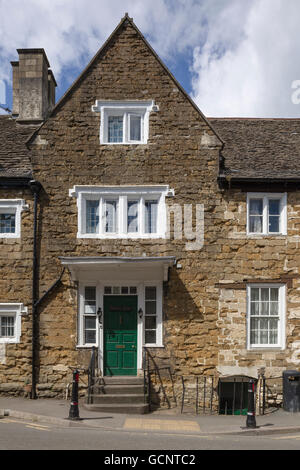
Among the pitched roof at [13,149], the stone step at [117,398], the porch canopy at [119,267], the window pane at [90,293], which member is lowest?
the stone step at [117,398]

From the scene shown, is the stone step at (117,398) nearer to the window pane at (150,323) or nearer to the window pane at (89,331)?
the window pane at (89,331)

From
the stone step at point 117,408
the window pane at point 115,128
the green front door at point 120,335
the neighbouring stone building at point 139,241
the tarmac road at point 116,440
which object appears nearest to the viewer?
the tarmac road at point 116,440

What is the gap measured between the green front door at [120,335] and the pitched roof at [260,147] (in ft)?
16.5

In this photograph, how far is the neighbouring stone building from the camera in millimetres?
15078

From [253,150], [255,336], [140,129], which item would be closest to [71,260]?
[140,129]

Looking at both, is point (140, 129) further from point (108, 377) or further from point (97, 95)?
point (108, 377)

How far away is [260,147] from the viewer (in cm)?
1736

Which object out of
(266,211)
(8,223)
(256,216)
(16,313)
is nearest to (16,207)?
(8,223)

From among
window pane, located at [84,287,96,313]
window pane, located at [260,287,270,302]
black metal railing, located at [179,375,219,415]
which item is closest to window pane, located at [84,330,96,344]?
window pane, located at [84,287,96,313]

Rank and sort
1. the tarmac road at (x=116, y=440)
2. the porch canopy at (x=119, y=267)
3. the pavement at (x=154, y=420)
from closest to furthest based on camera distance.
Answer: the tarmac road at (x=116, y=440), the pavement at (x=154, y=420), the porch canopy at (x=119, y=267)

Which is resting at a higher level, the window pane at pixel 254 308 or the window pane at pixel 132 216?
the window pane at pixel 132 216

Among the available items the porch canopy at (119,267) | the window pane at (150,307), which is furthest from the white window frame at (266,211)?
the window pane at (150,307)

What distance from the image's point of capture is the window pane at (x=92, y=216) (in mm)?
15602

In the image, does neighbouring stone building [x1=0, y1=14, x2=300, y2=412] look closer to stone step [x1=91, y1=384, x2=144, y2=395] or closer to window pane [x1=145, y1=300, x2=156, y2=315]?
window pane [x1=145, y1=300, x2=156, y2=315]
